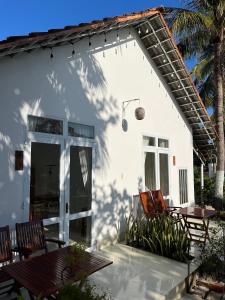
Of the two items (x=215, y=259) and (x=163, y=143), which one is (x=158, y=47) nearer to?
(x=163, y=143)

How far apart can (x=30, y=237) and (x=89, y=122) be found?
3363 millimetres

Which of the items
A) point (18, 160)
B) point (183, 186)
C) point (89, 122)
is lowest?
point (183, 186)

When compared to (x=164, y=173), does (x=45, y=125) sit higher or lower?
higher

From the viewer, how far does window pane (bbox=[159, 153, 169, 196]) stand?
35.1ft

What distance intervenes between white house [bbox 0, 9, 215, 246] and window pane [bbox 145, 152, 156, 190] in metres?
0.04

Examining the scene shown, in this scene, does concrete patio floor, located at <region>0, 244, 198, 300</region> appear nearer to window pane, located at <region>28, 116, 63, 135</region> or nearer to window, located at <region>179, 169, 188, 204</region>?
window pane, located at <region>28, 116, 63, 135</region>

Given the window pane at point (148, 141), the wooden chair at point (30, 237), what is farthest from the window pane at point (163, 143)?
the wooden chair at point (30, 237)

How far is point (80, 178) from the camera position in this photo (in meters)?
6.97

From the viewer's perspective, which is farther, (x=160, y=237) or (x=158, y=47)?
(x=158, y=47)

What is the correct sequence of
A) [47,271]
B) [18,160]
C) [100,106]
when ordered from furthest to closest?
[100,106] < [18,160] < [47,271]

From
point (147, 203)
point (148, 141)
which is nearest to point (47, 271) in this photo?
point (147, 203)

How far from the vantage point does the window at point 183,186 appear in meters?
12.2

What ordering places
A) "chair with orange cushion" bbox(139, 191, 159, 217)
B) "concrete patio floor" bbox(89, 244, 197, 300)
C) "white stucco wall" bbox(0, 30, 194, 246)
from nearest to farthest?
"concrete patio floor" bbox(89, 244, 197, 300)
"white stucco wall" bbox(0, 30, 194, 246)
"chair with orange cushion" bbox(139, 191, 159, 217)

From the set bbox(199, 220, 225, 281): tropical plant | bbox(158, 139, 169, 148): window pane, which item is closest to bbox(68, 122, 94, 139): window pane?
bbox(199, 220, 225, 281): tropical plant
